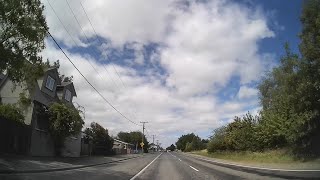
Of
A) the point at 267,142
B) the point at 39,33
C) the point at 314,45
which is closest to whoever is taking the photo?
the point at 39,33

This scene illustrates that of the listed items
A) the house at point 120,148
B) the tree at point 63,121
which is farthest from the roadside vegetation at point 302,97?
the house at point 120,148

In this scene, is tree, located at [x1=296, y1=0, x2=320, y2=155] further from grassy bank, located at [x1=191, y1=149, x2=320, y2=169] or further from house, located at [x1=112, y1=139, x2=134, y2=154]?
house, located at [x1=112, y1=139, x2=134, y2=154]

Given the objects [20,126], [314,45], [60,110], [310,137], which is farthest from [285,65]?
[20,126]

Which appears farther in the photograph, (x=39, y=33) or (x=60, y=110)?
(x=60, y=110)

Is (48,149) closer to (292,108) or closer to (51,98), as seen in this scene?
(51,98)

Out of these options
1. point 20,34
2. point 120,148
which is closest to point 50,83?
point 20,34

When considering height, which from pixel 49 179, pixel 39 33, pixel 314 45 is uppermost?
pixel 314 45

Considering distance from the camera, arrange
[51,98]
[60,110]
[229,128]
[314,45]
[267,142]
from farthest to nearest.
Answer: [229,128]
[267,142]
[51,98]
[60,110]
[314,45]

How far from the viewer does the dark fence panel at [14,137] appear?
28.3 m

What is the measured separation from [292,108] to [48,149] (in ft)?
77.4

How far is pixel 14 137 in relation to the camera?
3016cm

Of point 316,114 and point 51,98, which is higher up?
point 51,98

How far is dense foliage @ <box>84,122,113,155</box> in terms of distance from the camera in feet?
181

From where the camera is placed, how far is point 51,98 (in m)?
40.2
